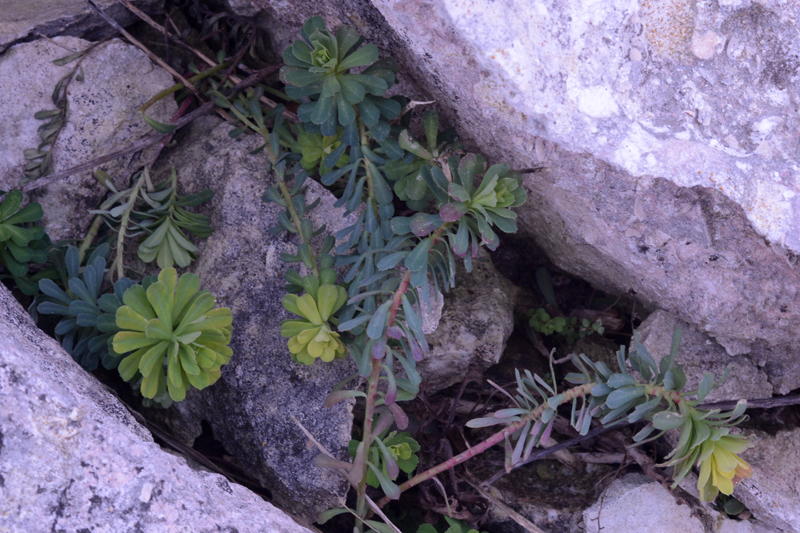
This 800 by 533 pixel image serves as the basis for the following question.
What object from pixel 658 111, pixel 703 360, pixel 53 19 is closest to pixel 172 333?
pixel 53 19

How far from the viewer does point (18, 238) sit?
2.19 metres

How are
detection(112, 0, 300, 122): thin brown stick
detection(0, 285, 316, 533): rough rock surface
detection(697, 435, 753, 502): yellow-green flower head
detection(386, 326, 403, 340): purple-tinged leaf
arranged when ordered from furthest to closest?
detection(112, 0, 300, 122): thin brown stick, detection(386, 326, 403, 340): purple-tinged leaf, detection(697, 435, 753, 502): yellow-green flower head, detection(0, 285, 316, 533): rough rock surface

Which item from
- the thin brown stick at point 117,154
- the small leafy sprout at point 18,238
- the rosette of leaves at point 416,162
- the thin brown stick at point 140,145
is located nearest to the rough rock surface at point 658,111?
the rosette of leaves at point 416,162

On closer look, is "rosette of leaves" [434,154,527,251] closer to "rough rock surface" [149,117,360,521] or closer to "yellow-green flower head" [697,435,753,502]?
"rough rock surface" [149,117,360,521]

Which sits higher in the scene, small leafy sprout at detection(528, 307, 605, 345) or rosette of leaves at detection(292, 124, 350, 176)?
rosette of leaves at detection(292, 124, 350, 176)

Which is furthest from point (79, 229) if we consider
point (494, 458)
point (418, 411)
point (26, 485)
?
point (494, 458)

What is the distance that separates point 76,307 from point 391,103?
1.38 m

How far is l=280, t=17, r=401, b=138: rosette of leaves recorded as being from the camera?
80.4 inches

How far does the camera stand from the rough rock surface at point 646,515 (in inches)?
89.3

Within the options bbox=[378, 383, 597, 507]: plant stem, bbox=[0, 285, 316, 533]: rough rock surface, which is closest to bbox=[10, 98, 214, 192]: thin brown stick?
bbox=[0, 285, 316, 533]: rough rock surface

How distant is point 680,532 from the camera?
7.41ft

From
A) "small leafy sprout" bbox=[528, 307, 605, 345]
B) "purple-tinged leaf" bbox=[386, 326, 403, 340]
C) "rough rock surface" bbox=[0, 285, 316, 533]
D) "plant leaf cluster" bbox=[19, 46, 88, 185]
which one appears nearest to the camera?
"rough rock surface" bbox=[0, 285, 316, 533]

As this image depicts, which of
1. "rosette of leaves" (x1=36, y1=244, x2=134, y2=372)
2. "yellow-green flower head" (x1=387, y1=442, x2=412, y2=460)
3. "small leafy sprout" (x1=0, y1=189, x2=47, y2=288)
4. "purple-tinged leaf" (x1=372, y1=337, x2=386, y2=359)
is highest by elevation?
"purple-tinged leaf" (x1=372, y1=337, x2=386, y2=359)

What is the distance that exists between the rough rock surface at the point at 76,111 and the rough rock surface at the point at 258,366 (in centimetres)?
36
